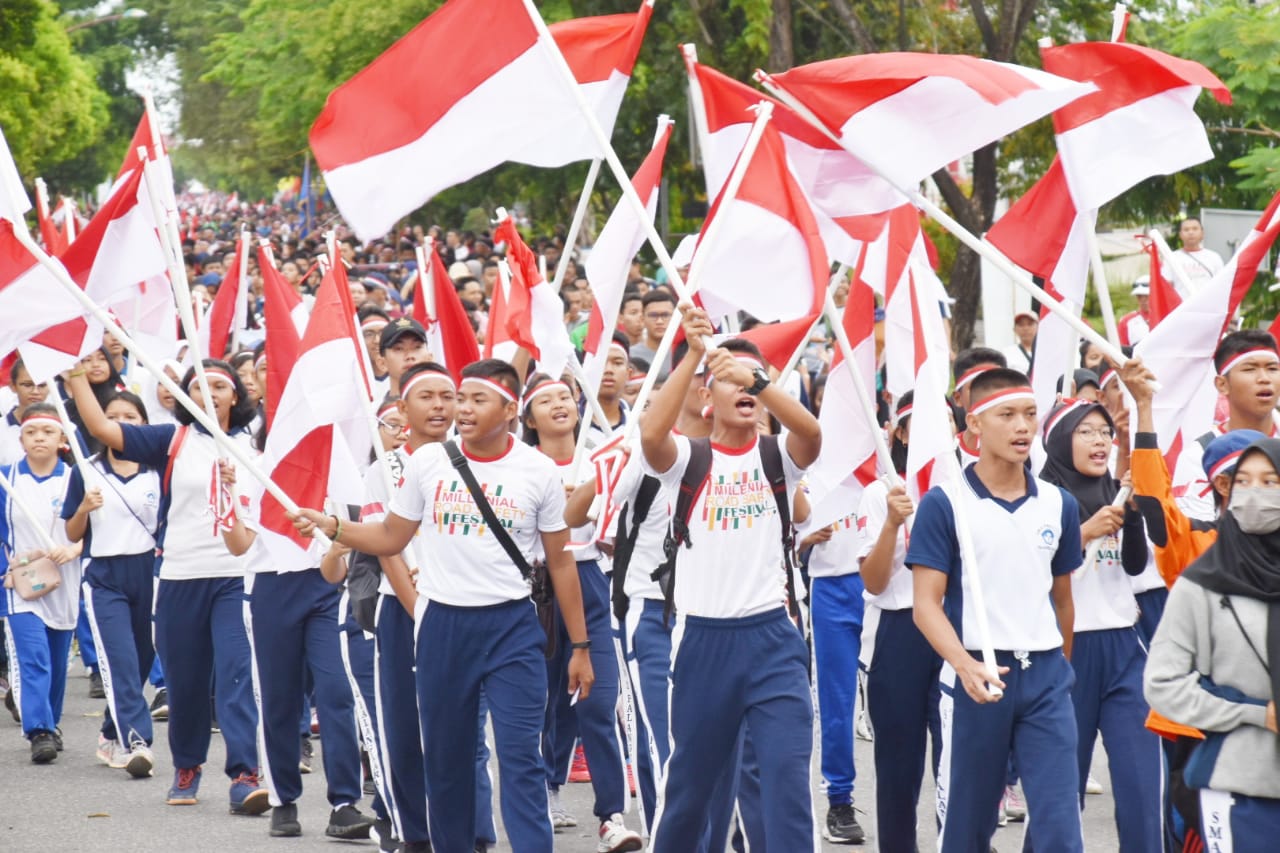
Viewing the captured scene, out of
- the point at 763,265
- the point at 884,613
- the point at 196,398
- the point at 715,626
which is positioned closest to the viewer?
the point at 715,626

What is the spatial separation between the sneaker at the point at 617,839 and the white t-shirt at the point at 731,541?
84.6 inches

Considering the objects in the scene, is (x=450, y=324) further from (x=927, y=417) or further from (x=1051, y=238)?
(x=927, y=417)

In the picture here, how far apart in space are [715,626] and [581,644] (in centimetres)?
113

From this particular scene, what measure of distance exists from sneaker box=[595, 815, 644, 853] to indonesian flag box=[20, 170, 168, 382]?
10.9 ft

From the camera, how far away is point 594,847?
881 centimetres

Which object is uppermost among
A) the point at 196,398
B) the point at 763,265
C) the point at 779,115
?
the point at 779,115

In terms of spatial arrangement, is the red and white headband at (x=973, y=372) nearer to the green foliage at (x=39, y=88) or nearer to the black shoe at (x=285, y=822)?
the black shoe at (x=285, y=822)

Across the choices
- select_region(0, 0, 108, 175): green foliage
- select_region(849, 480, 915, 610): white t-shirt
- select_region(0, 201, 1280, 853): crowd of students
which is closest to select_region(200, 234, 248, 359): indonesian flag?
select_region(0, 201, 1280, 853): crowd of students

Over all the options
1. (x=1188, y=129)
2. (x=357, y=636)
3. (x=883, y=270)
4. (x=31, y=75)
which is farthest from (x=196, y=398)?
(x=31, y=75)

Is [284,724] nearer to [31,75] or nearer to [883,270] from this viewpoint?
[883,270]

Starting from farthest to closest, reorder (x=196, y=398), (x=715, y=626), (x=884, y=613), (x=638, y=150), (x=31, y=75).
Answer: (x=31, y=75)
(x=638, y=150)
(x=196, y=398)
(x=884, y=613)
(x=715, y=626)

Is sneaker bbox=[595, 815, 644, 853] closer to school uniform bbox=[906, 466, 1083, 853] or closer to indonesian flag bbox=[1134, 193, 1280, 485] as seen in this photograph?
school uniform bbox=[906, 466, 1083, 853]

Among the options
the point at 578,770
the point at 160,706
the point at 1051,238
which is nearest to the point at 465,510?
the point at 1051,238

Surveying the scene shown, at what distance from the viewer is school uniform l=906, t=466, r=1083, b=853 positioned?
639cm
